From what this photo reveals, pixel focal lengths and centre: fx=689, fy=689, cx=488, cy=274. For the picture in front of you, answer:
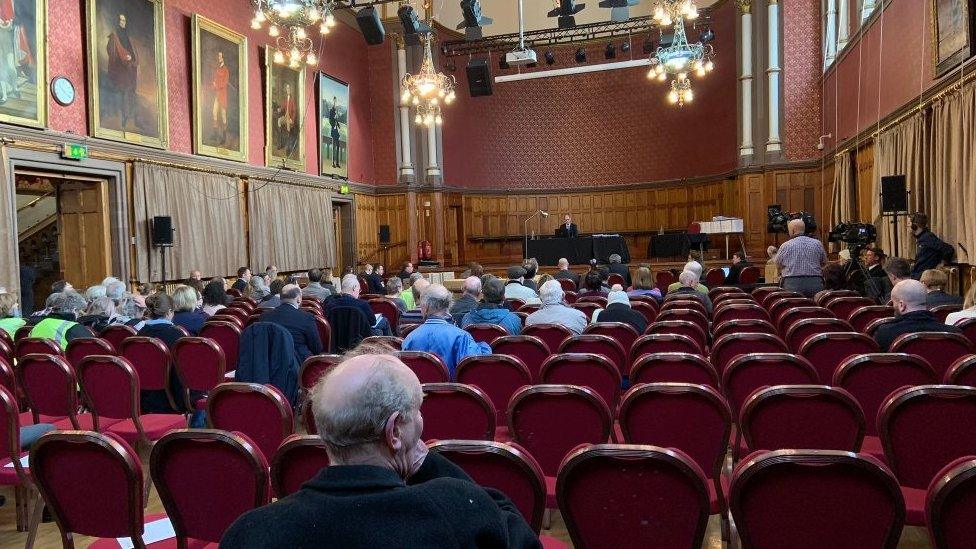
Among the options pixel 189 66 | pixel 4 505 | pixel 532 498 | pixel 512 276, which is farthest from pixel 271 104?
pixel 532 498

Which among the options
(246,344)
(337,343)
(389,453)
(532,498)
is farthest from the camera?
(337,343)

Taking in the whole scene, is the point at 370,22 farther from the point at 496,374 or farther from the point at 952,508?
the point at 952,508

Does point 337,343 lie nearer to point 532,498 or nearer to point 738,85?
point 532,498

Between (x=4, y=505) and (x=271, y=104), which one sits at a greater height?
(x=271, y=104)

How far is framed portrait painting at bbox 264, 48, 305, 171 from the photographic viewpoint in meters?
15.8

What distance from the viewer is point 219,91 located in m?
→ 14.0

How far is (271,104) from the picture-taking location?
1581 cm

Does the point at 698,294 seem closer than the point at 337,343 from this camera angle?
No

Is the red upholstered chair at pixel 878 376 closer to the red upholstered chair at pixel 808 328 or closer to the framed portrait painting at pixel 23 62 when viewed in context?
the red upholstered chair at pixel 808 328

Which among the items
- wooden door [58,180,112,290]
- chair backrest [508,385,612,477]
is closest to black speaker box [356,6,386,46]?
wooden door [58,180,112,290]

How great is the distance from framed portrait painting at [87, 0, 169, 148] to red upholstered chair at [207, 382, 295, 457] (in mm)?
9912

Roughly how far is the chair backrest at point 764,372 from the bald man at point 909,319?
1.21m

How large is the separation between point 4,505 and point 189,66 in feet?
37.1

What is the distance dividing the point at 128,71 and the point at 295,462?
11811 millimetres
